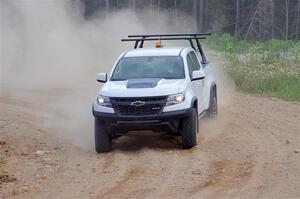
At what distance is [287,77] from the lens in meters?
21.5

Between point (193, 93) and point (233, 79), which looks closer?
point (193, 93)

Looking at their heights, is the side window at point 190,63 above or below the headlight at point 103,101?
above

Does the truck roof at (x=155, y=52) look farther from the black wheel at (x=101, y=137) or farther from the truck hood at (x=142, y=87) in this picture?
the black wheel at (x=101, y=137)

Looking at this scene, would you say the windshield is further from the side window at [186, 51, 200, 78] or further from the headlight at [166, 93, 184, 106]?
the headlight at [166, 93, 184, 106]

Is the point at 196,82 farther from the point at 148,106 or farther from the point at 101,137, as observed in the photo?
the point at 101,137

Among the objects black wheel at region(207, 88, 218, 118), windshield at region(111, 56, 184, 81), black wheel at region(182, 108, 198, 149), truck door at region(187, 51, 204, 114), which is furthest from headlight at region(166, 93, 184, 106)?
black wheel at region(207, 88, 218, 118)

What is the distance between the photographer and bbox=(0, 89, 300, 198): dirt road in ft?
29.9

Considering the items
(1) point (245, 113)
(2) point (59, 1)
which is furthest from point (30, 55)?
(1) point (245, 113)

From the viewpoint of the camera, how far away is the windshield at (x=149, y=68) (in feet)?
41.9

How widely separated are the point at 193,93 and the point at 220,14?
1924 inches

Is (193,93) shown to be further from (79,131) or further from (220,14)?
(220,14)

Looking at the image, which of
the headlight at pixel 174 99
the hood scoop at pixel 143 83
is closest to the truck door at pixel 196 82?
the hood scoop at pixel 143 83

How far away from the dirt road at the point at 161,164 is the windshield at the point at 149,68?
1.17 m

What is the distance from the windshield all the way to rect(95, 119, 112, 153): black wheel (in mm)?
1236
